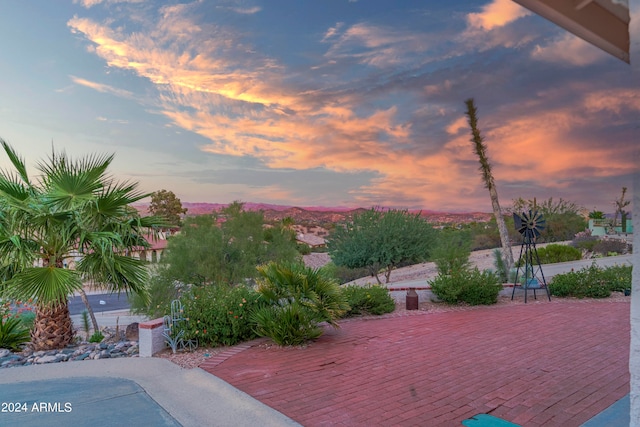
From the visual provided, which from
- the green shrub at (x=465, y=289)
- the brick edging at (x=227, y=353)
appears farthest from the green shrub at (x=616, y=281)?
the brick edging at (x=227, y=353)

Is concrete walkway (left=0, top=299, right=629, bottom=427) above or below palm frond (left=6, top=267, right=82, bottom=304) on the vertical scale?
below

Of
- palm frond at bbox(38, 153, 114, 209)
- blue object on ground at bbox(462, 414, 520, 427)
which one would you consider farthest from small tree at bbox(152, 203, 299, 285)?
blue object on ground at bbox(462, 414, 520, 427)

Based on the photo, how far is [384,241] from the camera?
72.6ft

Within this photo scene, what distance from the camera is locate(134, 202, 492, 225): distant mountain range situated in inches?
695

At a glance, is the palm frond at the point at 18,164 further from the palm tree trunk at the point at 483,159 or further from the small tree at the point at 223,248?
the palm tree trunk at the point at 483,159

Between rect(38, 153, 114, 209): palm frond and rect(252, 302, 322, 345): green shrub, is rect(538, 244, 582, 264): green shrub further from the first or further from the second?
rect(38, 153, 114, 209): palm frond

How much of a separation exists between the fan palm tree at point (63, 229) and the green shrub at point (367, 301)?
4171 millimetres

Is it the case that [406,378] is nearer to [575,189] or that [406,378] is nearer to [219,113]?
[219,113]

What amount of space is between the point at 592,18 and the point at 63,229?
7.76 meters

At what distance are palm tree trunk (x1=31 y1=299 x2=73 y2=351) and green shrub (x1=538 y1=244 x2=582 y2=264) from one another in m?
22.0

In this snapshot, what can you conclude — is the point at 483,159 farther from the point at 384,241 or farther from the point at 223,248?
the point at 223,248

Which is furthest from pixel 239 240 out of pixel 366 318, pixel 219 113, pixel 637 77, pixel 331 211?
pixel 637 77

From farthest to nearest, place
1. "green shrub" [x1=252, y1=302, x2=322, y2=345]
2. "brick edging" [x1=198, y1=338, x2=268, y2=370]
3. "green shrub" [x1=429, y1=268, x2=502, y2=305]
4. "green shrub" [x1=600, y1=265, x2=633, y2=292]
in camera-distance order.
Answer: "green shrub" [x1=600, y1=265, x2=633, y2=292] < "green shrub" [x1=429, y1=268, x2=502, y2=305] < "green shrub" [x1=252, y1=302, x2=322, y2=345] < "brick edging" [x1=198, y1=338, x2=268, y2=370]

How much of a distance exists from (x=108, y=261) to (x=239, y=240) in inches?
355
